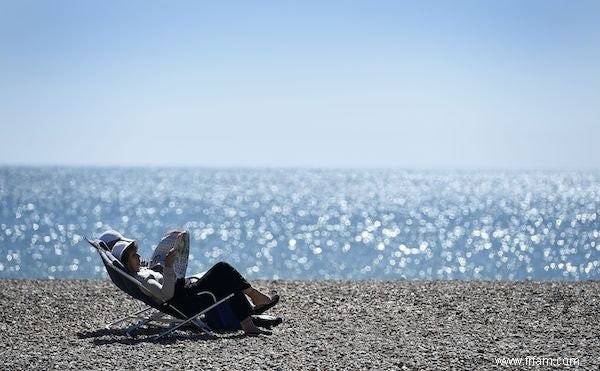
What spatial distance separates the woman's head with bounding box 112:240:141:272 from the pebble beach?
707 millimetres

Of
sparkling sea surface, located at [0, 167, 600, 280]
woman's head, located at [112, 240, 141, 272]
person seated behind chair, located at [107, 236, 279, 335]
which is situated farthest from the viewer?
sparkling sea surface, located at [0, 167, 600, 280]

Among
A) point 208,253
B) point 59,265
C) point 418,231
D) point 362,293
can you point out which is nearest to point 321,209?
point 418,231

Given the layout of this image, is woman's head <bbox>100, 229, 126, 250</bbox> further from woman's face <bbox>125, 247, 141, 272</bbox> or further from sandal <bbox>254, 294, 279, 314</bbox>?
sandal <bbox>254, 294, 279, 314</bbox>

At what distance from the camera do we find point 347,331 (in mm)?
8922

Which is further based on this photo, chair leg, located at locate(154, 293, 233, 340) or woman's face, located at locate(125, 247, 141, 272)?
woman's face, located at locate(125, 247, 141, 272)

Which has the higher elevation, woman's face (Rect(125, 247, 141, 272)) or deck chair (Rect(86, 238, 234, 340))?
woman's face (Rect(125, 247, 141, 272))

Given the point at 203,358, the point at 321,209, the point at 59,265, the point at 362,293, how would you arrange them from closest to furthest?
the point at 203,358 < the point at 362,293 < the point at 59,265 < the point at 321,209

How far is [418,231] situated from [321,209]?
72.7ft

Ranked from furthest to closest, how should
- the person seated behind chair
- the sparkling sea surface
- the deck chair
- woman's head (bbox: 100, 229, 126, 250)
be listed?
the sparkling sea surface → woman's head (bbox: 100, 229, 126, 250) → the person seated behind chair → the deck chair

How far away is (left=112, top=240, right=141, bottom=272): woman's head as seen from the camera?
8.98m

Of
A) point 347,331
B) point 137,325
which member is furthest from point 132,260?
point 347,331

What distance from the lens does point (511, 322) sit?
30.8ft

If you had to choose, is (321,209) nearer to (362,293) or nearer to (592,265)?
(592,265)

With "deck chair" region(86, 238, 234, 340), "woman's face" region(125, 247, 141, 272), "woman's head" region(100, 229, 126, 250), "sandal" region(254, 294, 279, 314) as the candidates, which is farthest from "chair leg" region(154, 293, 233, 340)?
"woman's head" region(100, 229, 126, 250)
